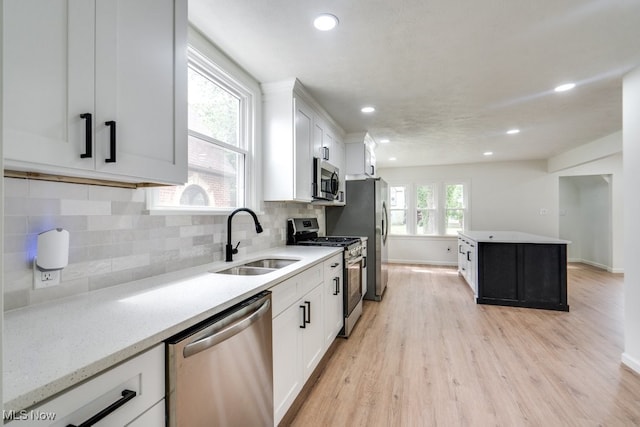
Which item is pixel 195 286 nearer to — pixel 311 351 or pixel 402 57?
pixel 311 351

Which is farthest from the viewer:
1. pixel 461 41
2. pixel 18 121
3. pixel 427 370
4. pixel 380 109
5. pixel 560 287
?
pixel 560 287

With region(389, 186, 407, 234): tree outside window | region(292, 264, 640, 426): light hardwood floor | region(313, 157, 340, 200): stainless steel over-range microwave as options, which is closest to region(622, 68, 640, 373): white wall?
region(292, 264, 640, 426): light hardwood floor

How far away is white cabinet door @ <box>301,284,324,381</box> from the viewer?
200 cm

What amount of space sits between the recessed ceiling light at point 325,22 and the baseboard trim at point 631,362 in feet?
11.1

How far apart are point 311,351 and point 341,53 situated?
7.03ft

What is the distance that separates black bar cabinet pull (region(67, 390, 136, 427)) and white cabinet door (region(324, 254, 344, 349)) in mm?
1755

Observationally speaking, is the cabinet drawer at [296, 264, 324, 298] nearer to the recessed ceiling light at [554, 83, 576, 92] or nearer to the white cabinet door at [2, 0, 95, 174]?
the white cabinet door at [2, 0, 95, 174]

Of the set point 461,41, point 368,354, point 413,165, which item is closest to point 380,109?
point 461,41

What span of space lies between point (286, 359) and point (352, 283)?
158 centimetres

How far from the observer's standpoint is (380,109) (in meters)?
3.38

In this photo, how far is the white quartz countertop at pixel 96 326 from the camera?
642 millimetres

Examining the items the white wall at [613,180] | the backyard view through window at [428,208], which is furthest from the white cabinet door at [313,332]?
the white wall at [613,180]

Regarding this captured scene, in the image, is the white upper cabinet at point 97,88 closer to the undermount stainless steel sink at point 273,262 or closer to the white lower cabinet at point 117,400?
the white lower cabinet at point 117,400

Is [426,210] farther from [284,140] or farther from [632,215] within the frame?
[284,140]
